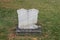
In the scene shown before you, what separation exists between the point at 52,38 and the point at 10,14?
7.09 ft

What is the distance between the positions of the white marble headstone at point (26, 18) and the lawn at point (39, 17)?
0.31m

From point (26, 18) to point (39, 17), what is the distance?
51.4 inches

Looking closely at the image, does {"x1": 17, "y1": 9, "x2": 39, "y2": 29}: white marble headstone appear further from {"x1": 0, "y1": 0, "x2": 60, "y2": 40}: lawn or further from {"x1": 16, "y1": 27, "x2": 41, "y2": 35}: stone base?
{"x1": 0, "y1": 0, "x2": 60, "y2": 40}: lawn

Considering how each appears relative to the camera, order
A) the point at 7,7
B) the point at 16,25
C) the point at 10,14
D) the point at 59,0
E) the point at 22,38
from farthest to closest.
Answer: the point at 59,0 < the point at 7,7 < the point at 10,14 < the point at 16,25 < the point at 22,38

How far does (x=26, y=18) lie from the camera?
6246 mm

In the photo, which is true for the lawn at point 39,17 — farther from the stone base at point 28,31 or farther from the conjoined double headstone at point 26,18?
the conjoined double headstone at point 26,18

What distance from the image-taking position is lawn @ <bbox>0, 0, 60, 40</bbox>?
20.5 feet

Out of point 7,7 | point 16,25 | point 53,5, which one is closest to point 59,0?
point 53,5

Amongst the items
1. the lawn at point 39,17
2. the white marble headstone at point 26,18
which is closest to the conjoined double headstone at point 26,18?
the white marble headstone at point 26,18

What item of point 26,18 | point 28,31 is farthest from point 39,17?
point 28,31

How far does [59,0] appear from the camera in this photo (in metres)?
9.38

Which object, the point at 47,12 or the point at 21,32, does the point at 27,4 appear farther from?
the point at 21,32

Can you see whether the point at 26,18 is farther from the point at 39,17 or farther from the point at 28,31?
the point at 39,17

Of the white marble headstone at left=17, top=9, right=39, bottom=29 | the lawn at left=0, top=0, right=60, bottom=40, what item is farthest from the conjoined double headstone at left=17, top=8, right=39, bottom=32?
the lawn at left=0, top=0, right=60, bottom=40
